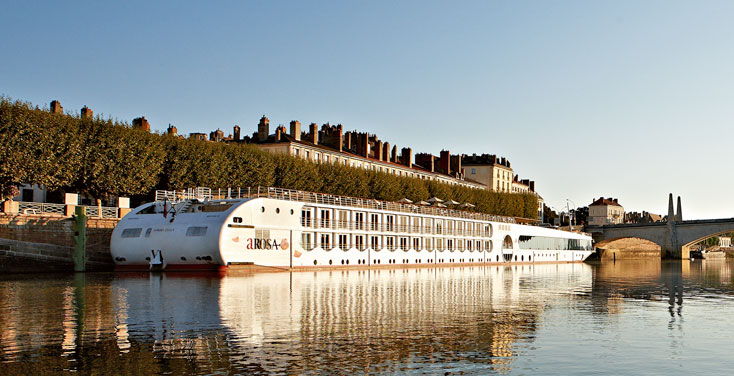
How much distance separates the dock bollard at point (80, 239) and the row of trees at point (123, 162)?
3.71 metres

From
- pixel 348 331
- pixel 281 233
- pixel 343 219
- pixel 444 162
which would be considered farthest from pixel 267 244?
pixel 444 162

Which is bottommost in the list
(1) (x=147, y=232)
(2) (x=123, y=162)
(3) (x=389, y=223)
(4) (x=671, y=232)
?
(4) (x=671, y=232)

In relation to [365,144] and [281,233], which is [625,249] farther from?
[281,233]

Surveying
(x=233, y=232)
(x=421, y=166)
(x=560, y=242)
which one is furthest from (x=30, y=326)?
(x=421, y=166)

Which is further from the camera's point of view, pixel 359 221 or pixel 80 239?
pixel 359 221

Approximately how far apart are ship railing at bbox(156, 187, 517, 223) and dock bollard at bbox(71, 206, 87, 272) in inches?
246

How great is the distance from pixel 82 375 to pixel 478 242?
78.1m

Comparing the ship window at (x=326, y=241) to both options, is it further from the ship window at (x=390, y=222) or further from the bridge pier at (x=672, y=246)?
the bridge pier at (x=672, y=246)

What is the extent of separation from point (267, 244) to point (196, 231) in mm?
6089

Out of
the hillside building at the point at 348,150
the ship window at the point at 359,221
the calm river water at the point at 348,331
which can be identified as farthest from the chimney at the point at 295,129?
the calm river water at the point at 348,331

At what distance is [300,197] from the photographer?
238ft

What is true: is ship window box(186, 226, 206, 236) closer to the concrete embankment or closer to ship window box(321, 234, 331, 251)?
the concrete embankment

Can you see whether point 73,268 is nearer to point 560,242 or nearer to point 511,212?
point 560,242

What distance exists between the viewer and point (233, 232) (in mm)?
52125
